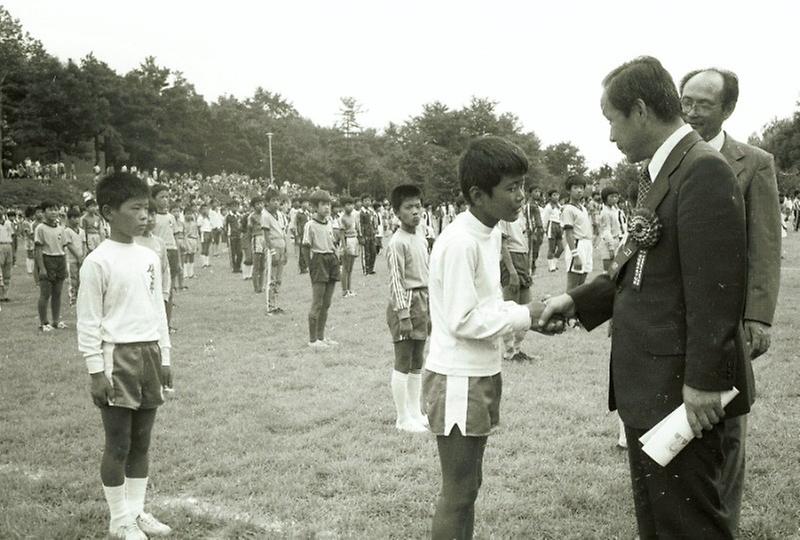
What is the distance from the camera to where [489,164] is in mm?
3031

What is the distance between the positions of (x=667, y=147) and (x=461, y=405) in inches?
53.9

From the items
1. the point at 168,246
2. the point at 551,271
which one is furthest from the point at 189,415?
the point at 551,271

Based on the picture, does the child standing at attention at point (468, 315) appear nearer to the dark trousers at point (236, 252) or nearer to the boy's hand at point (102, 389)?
the boy's hand at point (102, 389)

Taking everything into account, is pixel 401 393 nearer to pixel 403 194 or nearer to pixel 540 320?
pixel 403 194

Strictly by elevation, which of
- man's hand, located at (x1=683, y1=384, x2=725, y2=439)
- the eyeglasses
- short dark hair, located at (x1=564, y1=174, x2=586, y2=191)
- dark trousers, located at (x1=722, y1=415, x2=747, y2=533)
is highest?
short dark hair, located at (x1=564, y1=174, x2=586, y2=191)

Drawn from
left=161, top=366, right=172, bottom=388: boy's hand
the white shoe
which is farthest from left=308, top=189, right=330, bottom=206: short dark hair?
left=161, top=366, right=172, bottom=388: boy's hand

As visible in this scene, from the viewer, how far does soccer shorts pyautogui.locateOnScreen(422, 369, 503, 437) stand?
3049 millimetres

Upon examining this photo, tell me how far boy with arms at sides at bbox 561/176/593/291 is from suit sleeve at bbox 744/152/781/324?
20.5 feet

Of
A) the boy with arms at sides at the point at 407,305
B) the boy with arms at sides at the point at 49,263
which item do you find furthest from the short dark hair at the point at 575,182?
the boy with arms at sides at the point at 49,263

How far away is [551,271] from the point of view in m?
18.3

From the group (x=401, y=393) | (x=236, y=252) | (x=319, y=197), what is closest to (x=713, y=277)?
(x=401, y=393)

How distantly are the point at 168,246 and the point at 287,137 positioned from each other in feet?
228

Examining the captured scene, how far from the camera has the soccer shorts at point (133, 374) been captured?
384cm

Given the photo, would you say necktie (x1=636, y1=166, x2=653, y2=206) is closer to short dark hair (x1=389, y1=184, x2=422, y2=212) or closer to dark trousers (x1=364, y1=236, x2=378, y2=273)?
short dark hair (x1=389, y1=184, x2=422, y2=212)
